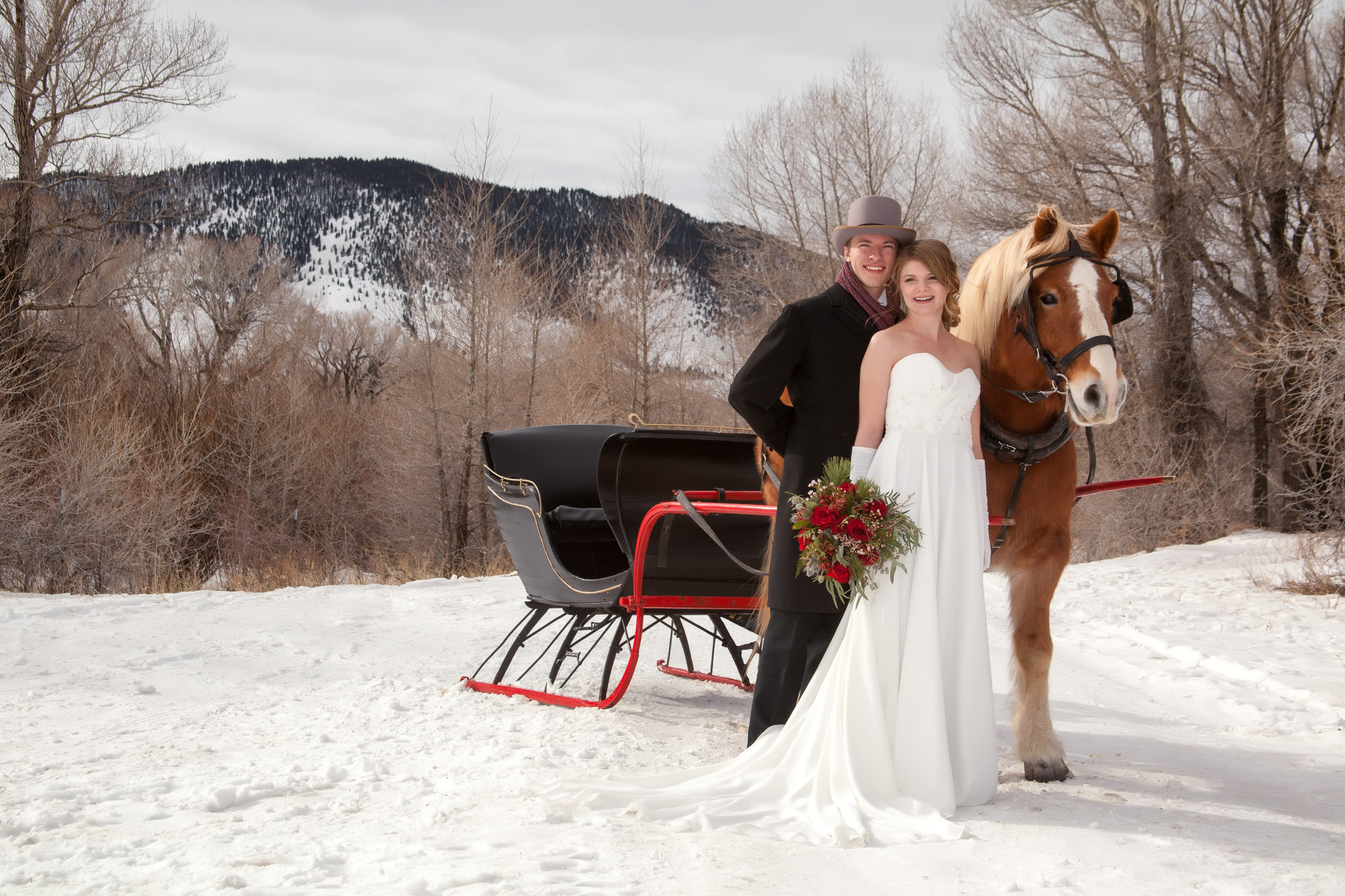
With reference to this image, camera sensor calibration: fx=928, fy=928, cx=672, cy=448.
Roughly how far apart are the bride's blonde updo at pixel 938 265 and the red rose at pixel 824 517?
79cm

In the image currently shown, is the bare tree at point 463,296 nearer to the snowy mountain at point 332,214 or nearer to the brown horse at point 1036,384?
the brown horse at point 1036,384

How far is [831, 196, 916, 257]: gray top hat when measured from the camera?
3.32 metres

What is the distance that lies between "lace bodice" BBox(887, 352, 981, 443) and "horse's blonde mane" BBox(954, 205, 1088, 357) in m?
0.43

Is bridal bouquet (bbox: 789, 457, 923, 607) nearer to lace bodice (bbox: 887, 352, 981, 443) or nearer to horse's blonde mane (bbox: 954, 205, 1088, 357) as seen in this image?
lace bodice (bbox: 887, 352, 981, 443)

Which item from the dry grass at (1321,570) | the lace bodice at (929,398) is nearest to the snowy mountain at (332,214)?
the dry grass at (1321,570)

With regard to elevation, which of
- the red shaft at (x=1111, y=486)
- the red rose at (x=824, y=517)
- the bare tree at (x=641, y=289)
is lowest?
the red rose at (x=824, y=517)

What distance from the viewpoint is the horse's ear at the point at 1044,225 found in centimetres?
327

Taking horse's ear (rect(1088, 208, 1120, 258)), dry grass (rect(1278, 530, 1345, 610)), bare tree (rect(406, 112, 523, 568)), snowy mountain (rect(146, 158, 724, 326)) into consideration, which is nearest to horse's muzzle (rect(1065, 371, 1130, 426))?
horse's ear (rect(1088, 208, 1120, 258))

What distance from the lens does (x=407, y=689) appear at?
4812 millimetres

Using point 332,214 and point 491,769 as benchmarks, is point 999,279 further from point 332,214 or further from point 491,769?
point 332,214

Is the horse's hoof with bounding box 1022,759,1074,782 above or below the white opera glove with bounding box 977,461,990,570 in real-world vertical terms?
below

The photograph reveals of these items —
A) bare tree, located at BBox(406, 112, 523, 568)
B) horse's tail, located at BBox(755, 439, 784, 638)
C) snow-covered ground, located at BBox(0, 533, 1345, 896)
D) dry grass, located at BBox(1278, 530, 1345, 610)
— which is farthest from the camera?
bare tree, located at BBox(406, 112, 523, 568)

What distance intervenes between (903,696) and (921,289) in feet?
4.39

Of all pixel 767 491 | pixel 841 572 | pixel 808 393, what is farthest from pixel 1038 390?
pixel 767 491
